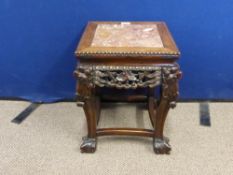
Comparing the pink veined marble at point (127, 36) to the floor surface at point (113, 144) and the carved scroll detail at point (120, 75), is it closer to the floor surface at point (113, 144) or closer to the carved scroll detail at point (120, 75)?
the carved scroll detail at point (120, 75)

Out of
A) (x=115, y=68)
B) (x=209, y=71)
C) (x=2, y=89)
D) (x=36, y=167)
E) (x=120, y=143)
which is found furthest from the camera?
(x=2, y=89)

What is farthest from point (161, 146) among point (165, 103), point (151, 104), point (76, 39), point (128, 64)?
point (76, 39)

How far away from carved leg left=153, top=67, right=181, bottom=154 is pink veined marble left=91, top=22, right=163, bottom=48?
0.42 ft

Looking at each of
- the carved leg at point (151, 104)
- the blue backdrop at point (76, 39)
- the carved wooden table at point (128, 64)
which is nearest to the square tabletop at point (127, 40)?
the carved wooden table at point (128, 64)

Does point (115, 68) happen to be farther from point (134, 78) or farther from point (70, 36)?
point (70, 36)

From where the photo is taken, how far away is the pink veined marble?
4.00ft

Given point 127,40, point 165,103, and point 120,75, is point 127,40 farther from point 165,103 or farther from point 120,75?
point 165,103

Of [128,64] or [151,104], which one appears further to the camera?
[151,104]

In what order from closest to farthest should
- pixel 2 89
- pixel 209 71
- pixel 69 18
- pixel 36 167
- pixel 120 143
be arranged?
1. pixel 36 167
2. pixel 120 143
3. pixel 69 18
4. pixel 209 71
5. pixel 2 89

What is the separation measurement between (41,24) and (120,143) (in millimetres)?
769

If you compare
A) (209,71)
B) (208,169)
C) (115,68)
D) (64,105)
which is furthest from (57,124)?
(209,71)

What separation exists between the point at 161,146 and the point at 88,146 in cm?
34

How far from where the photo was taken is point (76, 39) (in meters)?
1.64

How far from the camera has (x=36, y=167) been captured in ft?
4.27
